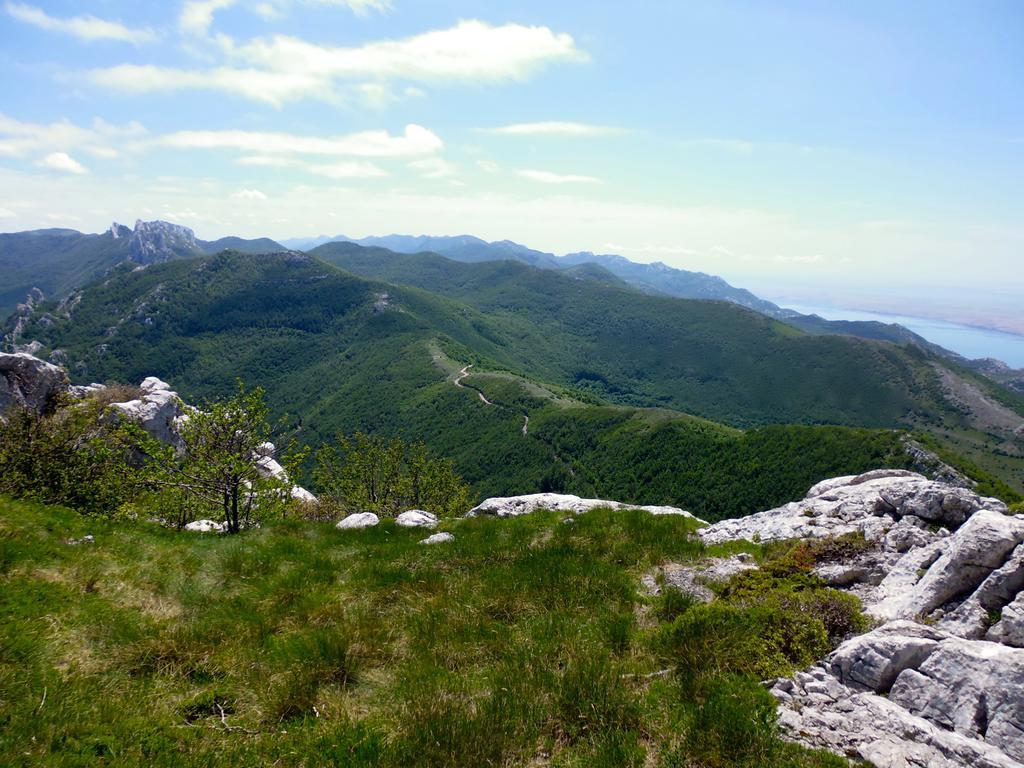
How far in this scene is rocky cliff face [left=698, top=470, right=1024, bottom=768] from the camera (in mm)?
5711

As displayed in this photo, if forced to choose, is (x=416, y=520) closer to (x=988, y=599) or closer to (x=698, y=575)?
(x=698, y=575)

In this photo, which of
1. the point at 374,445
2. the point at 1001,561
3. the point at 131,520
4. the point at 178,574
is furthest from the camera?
the point at 374,445

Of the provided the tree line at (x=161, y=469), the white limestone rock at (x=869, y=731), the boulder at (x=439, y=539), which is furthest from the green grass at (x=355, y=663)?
the tree line at (x=161, y=469)

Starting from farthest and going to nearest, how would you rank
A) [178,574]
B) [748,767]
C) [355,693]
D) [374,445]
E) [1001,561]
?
1. [374,445]
2. [178,574]
3. [1001,561]
4. [355,693]
5. [748,767]

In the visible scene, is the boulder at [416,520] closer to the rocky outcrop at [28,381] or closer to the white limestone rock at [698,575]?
the white limestone rock at [698,575]

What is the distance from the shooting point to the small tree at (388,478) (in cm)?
4635

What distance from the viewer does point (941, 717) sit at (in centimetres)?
611

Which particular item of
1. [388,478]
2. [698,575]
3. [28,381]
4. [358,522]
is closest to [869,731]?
[698,575]

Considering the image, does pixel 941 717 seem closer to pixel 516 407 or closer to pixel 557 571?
pixel 557 571

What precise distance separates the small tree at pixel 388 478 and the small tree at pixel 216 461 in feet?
79.0

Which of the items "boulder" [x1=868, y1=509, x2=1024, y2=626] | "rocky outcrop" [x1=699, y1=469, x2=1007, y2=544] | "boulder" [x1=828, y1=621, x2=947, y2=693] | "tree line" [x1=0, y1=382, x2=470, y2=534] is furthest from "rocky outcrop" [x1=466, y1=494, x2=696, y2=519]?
"boulder" [x1=828, y1=621, x2=947, y2=693]

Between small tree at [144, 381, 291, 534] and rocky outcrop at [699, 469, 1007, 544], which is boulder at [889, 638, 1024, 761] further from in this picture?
small tree at [144, 381, 291, 534]

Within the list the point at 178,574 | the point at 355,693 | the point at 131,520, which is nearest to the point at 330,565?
the point at 178,574

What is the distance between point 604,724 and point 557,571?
17.0 ft
